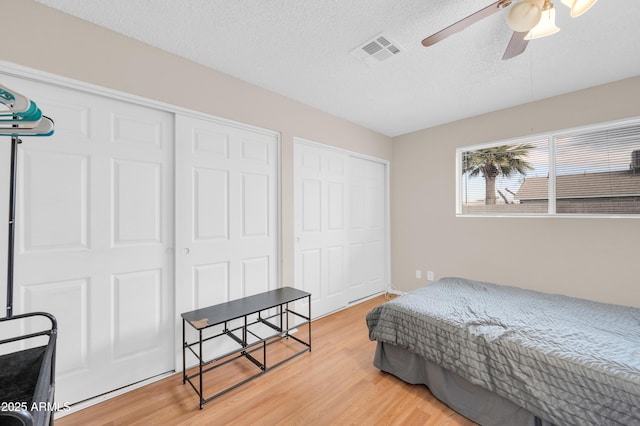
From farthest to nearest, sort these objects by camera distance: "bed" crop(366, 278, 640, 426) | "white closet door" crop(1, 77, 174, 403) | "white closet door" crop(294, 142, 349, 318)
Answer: "white closet door" crop(294, 142, 349, 318), "white closet door" crop(1, 77, 174, 403), "bed" crop(366, 278, 640, 426)

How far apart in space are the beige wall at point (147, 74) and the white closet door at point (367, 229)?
896 millimetres

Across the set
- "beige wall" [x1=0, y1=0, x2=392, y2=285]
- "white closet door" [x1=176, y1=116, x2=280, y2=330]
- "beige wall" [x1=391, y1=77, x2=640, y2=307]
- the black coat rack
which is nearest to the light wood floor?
"white closet door" [x1=176, y1=116, x2=280, y2=330]

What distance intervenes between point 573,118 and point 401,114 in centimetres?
169

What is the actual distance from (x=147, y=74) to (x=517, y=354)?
3046 millimetres

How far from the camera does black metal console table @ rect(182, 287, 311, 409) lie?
1877 mm

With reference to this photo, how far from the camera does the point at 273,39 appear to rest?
6.09ft

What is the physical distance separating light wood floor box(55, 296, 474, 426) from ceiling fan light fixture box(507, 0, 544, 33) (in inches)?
88.5

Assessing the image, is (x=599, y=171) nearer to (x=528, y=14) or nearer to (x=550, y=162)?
(x=550, y=162)

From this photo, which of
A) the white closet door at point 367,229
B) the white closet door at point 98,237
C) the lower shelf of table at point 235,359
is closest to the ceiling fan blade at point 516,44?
the white closet door at point 367,229

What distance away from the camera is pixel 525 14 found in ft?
4.01

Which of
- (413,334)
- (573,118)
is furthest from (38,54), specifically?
(573,118)

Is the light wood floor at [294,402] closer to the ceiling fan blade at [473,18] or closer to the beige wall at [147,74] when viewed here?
the beige wall at [147,74]

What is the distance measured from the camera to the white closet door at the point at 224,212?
2.10 meters

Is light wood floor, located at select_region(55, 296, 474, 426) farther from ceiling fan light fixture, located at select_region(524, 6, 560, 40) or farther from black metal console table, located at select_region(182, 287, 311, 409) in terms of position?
ceiling fan light fixture, located at select_region(524, 6, 560, 40)
